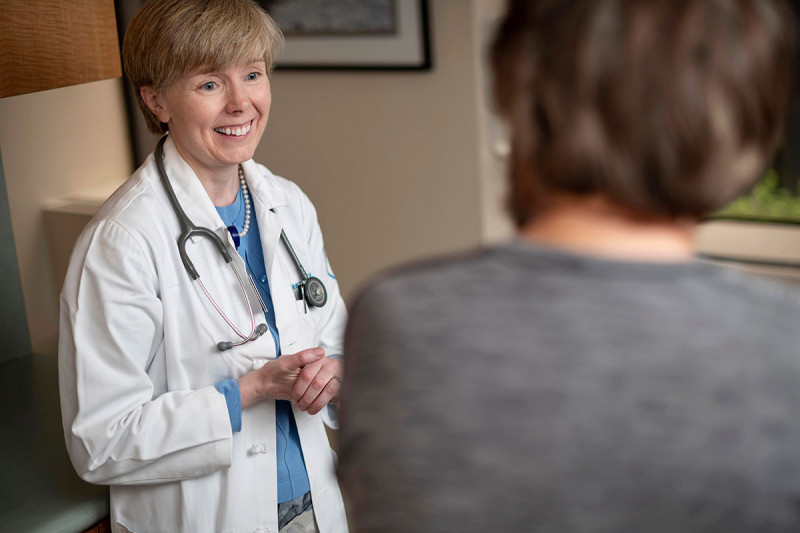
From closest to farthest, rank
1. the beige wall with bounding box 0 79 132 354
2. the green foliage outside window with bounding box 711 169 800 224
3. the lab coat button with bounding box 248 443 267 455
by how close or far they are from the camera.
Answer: the lab coat button with bounding box 248 443 267 455 < the green foliage outside window with bounding box 711 169 800 224 < the beige wall with bounding box 0 79 132 354

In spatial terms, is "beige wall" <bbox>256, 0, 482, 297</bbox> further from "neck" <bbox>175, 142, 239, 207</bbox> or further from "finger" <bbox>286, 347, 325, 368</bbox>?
"finger" <bbox>286, 347, 325, 368</bbox>

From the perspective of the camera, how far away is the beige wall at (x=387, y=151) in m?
2.64

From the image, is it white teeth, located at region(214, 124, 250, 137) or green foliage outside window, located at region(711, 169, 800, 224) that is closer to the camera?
white teeth, located at region(214, 124, 250, 137)

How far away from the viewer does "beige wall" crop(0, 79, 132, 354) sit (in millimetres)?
2781

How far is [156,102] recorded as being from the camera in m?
1.56

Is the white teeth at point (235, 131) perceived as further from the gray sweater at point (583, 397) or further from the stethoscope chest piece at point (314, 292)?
the gray sweater at point (583, 397)

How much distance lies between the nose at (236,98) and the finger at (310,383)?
490 mm

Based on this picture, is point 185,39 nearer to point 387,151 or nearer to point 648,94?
point 648,94

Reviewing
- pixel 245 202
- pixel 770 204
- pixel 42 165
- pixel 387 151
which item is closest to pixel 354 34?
pixel 387 151

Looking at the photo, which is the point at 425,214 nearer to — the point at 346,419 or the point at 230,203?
the point at 230,203

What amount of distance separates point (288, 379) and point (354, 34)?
163 cm

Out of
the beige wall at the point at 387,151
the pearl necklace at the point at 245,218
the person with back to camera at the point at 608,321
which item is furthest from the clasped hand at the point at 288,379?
the beige wall at the point at 387,151

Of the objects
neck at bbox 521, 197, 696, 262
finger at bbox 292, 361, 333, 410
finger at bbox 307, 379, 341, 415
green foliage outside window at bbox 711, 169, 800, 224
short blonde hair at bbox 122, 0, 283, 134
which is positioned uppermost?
short blonde hair at bbox 122, 0, 283, 134

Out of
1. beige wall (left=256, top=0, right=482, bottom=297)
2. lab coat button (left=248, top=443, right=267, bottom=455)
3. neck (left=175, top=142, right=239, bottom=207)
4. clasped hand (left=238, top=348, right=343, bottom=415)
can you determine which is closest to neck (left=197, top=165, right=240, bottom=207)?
neck (left=175, top=142, right=239, bottom=207)
